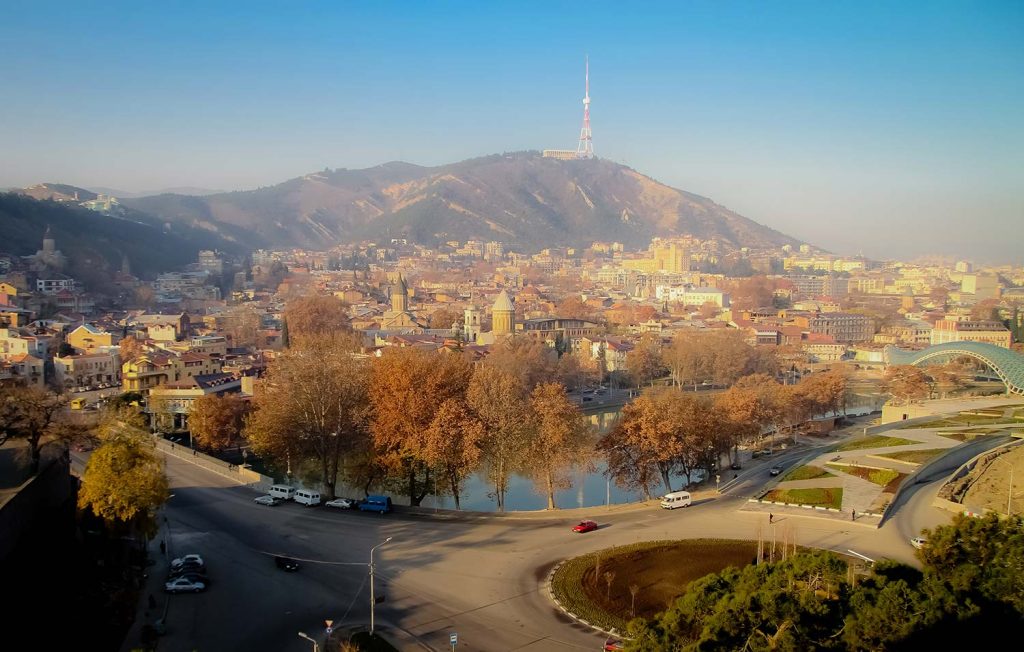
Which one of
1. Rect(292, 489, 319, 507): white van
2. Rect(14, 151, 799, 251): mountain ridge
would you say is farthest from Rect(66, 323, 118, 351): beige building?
Rect(14, 151, 799, 251): mountain ridge

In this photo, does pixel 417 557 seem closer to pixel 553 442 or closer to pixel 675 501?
pixel 553 442

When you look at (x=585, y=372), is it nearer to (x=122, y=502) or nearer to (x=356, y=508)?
(x=356, y=508)

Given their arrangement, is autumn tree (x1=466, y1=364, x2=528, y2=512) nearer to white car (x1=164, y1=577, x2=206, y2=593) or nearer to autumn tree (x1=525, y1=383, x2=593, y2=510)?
autumn tree (x1=525, y1=383, x2=593, y2=510)

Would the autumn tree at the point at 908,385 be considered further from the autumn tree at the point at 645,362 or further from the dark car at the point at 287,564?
the dark car at the point at 287,564

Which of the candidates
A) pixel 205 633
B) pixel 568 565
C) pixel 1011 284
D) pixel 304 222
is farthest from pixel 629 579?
pixel 304 222

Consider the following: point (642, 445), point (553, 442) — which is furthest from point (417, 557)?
point (642, 445)

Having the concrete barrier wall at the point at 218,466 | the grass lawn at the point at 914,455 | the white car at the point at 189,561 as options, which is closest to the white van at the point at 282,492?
the concrete barrier wall at the point at 218,466
